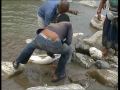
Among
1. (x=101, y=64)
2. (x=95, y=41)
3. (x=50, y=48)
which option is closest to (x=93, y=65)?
(x=101, y=64)

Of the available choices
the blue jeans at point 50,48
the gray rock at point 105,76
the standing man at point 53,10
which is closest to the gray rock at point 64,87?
the blue jeans at point 50,48

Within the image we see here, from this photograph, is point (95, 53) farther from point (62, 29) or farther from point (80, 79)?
point (62, 29)

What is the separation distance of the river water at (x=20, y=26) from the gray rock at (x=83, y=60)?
33.4 inches

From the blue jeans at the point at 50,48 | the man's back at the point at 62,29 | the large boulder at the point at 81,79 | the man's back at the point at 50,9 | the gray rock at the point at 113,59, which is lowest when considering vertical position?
the large boulder at the point at 81,79

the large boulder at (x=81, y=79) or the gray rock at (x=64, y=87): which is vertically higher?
the gray rock at (x=64, y=87)

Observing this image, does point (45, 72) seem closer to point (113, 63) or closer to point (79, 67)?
point (79, 67)

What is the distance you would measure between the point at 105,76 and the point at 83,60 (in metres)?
0.77

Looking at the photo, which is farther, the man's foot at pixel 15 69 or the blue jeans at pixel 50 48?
the man's foot at pixel 15 69

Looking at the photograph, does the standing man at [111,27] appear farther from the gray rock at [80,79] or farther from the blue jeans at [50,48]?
the blue jeans at [50,48]

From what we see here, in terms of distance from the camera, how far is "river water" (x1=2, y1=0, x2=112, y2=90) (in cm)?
590

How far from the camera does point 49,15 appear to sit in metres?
6.00

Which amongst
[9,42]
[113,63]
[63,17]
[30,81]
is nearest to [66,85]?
[30,81]

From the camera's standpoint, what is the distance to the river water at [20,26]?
5.90 metres

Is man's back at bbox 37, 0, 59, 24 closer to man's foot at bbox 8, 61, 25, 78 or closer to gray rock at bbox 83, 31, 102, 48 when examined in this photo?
man's foot at bbox 8, 61, 25, 78
